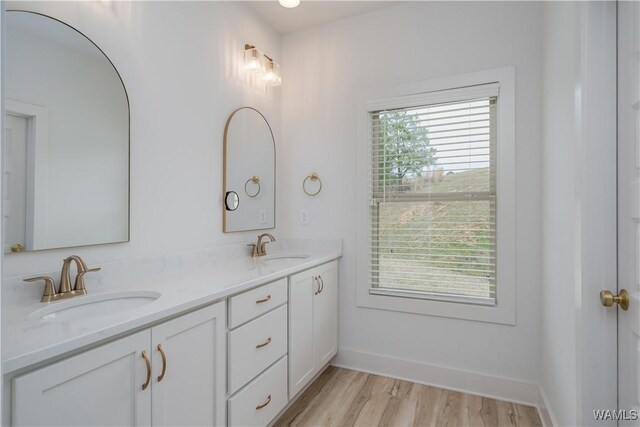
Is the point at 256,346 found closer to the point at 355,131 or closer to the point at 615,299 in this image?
the point at 615,299

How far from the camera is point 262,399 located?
65.1 inches

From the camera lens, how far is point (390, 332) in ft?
8.04

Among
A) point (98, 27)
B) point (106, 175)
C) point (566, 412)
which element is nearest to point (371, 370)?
point (566, 412)

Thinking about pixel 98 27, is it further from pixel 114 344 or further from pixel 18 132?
pixel 114 344

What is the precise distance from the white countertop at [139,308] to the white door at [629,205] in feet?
4.71

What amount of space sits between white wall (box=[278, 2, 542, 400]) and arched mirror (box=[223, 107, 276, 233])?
194mm

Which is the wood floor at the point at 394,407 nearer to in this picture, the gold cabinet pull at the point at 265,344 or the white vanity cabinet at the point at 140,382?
the gold cabinet pull at the point at 265,344

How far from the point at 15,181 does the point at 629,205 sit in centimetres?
219

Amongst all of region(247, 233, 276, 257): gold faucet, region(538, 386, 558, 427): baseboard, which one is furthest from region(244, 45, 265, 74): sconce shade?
region(538, 386, 558, 427): baseboard

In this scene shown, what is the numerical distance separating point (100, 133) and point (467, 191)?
2124 millimetres

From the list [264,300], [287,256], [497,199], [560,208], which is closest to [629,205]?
[560,208]

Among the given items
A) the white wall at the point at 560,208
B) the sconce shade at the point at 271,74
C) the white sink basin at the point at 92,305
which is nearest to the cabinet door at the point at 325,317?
the white sink basin at the point at 92,305

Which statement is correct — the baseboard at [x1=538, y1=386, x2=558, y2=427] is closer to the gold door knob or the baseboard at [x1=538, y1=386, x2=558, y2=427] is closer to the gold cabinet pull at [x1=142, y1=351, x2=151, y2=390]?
the gold door knob

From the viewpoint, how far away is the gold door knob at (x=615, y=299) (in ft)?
3.78
